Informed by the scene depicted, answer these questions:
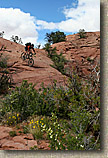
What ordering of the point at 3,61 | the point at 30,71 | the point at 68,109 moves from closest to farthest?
the point at 68,109 < the point at 30,71 < the point at 3,61

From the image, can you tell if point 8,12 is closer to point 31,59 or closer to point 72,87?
point 72,87

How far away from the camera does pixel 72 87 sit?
13.6 ft

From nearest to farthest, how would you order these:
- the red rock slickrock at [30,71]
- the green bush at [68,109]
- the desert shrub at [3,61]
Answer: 1. the green bush at [68,109]
2. the red rock slickrock at [30,71]
3. the desert shrub at [3,61]

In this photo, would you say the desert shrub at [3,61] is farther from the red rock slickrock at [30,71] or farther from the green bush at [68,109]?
the green bush at [68,109]

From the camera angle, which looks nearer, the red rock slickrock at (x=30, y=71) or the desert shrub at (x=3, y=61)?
the red rock slickrock at (x=30, y=71)

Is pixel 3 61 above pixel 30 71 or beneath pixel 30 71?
above

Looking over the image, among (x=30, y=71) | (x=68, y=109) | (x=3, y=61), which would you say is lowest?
(x=68, y=109)

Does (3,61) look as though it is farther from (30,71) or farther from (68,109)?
(68,109)

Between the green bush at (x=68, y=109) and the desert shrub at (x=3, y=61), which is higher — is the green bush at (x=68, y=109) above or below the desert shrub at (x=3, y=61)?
below

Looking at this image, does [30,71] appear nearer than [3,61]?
Yes

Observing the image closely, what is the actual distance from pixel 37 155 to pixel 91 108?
1413 millimetres

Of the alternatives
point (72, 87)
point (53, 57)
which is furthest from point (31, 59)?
point (72, 87)

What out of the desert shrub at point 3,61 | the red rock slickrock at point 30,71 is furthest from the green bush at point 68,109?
the desert shrub at point 3,61

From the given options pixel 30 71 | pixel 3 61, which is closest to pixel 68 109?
pixel 30 71
